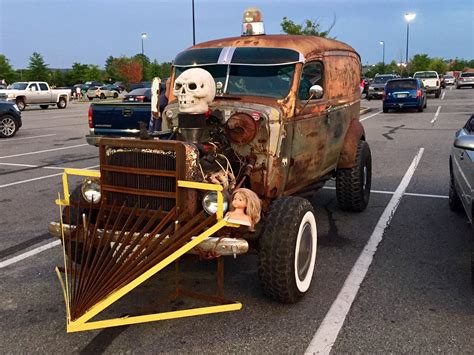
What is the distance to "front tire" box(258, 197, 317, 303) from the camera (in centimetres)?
382

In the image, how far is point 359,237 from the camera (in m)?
5.80

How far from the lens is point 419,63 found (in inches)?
3327

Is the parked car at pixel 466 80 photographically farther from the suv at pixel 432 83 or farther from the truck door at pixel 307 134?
the truck door at pixel 307 134

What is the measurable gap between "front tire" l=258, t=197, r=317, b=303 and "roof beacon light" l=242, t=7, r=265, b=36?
2444 millimetres

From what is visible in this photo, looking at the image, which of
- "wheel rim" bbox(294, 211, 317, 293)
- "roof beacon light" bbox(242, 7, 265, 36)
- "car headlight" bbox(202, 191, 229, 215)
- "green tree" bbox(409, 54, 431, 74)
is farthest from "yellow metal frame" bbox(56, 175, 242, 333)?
"green tree" bbox(409, 54, 431, 74)

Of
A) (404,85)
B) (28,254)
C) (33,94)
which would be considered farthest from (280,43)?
(33,94)

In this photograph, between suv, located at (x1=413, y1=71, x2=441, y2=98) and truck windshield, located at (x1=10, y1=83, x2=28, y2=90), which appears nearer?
truck windshield, located at (x1=10, y1=83, x2=28, y2=90)

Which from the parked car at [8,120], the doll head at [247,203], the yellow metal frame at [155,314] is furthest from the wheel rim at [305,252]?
the parked car at [8,120]

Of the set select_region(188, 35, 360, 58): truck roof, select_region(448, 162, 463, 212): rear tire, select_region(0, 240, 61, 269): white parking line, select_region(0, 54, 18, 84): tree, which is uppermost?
select_region(0, 54, 18, 84): tree

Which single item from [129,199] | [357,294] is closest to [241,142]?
[129,199]

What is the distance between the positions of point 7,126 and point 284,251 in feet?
48.7

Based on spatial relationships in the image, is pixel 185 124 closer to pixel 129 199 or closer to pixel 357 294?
pixel 129 199

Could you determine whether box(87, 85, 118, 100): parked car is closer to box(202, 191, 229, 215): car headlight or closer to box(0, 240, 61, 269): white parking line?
box(0, 240, 61, 269): white parking line

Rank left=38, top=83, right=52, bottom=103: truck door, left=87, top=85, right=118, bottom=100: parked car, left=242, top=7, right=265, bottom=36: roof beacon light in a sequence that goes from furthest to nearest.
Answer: left=87, top=85, right=118, bottom=100: parked car
left=38, top=83, right=52, bottom=103: truck door
left=242, top=7, right=265, bottom=36: roof beacon light
